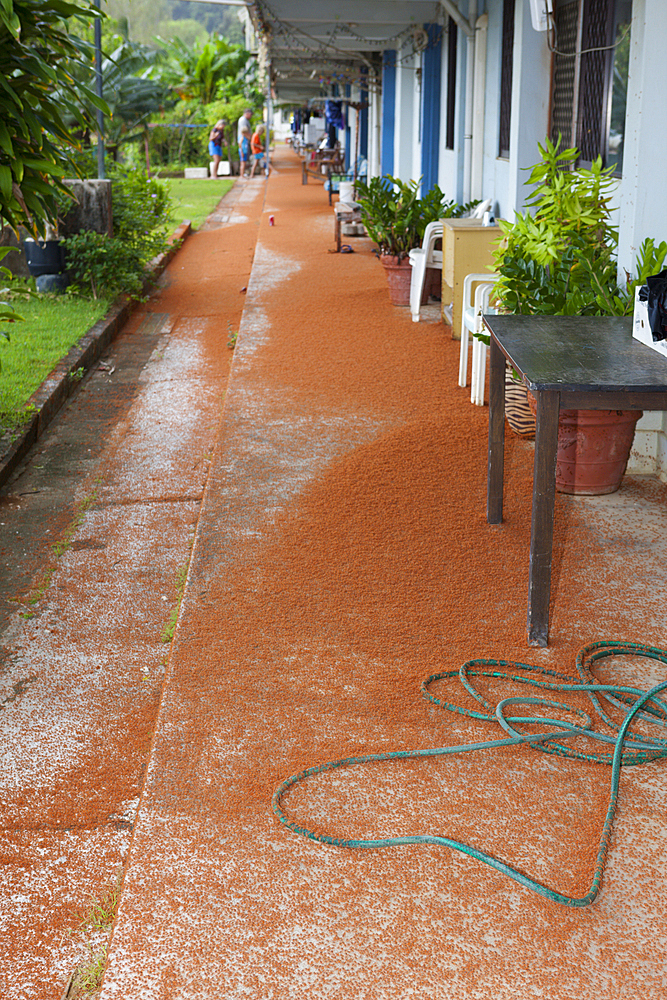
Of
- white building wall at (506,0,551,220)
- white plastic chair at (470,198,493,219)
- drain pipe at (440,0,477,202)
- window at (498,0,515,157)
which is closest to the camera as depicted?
white building wall at (506,0,551,220)

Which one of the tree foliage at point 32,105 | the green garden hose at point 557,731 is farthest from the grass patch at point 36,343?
the green garden hose at point 557,731

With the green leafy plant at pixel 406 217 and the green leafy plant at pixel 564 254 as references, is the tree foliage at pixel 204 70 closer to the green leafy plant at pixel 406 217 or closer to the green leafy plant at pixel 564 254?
the green leafy plant at pixel 406 217

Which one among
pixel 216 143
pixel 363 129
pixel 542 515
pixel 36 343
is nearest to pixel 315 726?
pixel 542 515

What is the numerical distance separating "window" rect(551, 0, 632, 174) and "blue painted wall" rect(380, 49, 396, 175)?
8.87m

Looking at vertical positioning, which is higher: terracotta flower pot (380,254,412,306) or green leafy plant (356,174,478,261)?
green leafy plant (356,174,478,261)

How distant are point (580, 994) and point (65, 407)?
5895mm

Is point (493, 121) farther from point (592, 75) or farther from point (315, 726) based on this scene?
point (315, 726)

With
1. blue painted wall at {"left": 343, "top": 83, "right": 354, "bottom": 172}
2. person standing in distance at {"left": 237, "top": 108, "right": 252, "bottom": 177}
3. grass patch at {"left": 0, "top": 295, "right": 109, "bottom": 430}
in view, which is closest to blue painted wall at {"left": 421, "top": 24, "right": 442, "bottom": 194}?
grass patch at {"left": 0, "top": 295, "right": 109, "bottom": 430}

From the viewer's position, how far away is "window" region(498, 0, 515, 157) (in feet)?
25.8

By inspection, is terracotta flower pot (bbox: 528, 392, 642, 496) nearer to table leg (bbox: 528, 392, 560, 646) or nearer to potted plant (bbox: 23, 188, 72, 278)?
table leg (bbox: 528, 392, 560, 646)

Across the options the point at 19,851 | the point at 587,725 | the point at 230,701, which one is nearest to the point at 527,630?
the point at 587,725

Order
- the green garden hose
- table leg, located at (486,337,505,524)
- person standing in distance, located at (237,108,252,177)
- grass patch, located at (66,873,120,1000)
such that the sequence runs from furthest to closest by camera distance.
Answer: person standing in distance, located at (237,108,252,177)
table leg, located at (486,337,505,524)
the green garden hose
grass patch, located at (66,873,120,1000)

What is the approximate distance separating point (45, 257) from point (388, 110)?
27.8ft

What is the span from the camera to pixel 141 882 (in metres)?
2.17
